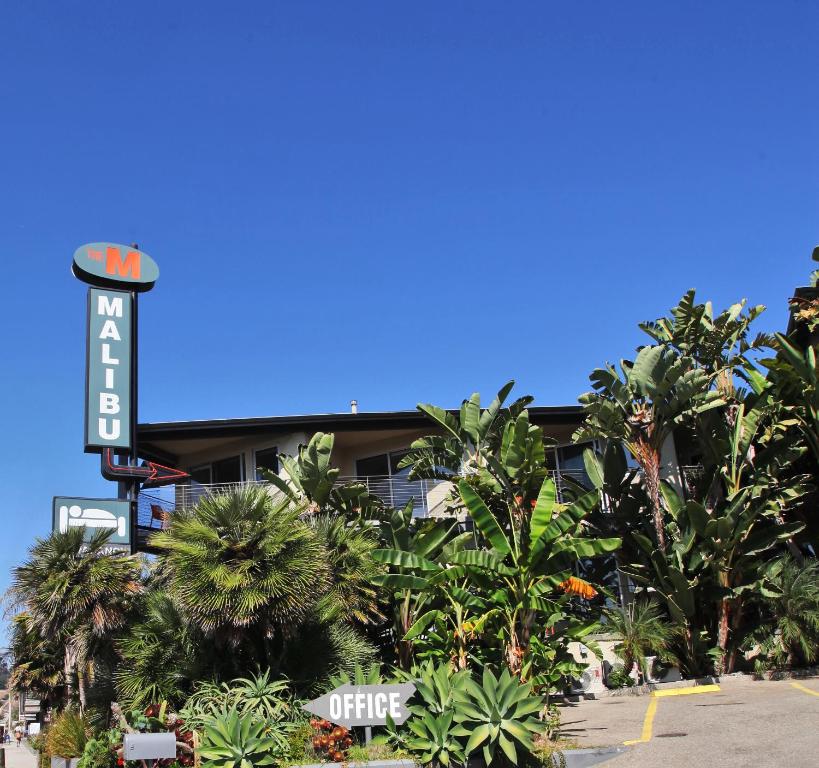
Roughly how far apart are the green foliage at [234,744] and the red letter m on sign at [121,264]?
18.0 m

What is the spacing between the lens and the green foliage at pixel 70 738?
1458cm

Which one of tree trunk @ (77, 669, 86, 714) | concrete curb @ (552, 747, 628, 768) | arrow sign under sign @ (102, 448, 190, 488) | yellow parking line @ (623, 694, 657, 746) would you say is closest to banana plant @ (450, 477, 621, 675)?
concrete curb @ (552, 747, 628, 768)

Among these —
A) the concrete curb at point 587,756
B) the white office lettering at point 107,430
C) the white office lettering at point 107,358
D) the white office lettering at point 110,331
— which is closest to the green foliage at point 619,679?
the concrete curb at point 587,756

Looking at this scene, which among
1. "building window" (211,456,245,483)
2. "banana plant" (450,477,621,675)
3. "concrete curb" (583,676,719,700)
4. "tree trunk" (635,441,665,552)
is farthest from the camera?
"building window" (211,456,245,483)

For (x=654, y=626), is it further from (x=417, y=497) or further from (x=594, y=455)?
(x=417, y=497)

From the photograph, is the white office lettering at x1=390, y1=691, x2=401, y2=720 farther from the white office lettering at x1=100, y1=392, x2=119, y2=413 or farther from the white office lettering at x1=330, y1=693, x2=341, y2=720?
the white office lettering at x1=100, y1=392, x2=119, y2=413

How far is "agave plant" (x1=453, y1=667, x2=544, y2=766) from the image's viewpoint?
11.0 meters

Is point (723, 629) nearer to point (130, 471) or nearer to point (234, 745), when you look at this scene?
point (234, 745)

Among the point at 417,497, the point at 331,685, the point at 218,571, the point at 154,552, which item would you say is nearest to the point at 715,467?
the point at 417,497

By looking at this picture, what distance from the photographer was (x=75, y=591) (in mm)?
15703

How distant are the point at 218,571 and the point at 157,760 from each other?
2.87m

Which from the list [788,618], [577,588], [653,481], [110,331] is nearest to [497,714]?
[577,588]

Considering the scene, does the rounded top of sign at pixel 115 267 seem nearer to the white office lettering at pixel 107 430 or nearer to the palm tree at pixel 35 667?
the white office lettering at pixel 107 430

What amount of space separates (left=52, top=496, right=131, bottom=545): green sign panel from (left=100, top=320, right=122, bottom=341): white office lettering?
5.21 metres
